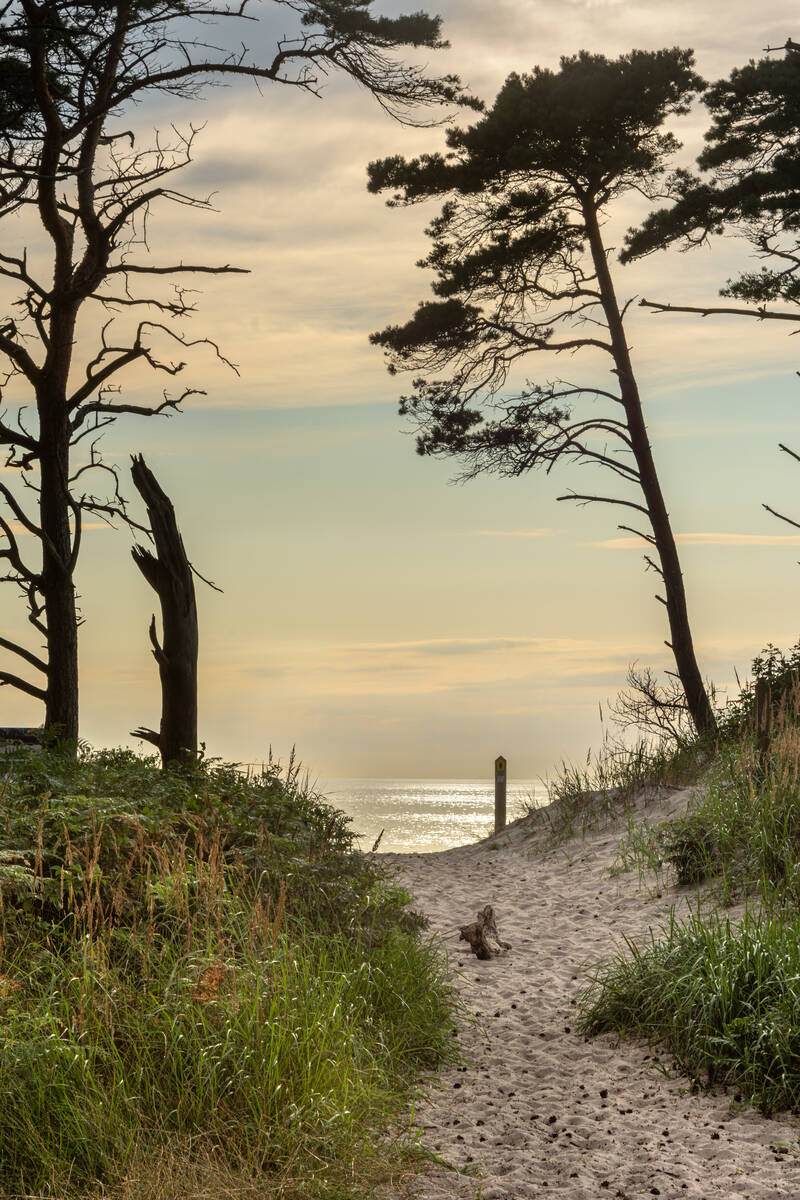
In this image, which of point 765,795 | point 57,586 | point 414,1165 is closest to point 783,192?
point 765,795

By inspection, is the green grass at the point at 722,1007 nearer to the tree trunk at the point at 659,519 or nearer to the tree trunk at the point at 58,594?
the tree trunk at the point at 58,594

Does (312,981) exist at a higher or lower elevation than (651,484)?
lower

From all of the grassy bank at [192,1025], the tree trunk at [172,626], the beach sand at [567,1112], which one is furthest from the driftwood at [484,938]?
the tree trunk at [172,626]

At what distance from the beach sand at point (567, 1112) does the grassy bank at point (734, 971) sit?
0.14m

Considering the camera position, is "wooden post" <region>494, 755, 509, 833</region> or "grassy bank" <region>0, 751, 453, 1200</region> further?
"wooden post" <region>494, 755, 509, 833</region>

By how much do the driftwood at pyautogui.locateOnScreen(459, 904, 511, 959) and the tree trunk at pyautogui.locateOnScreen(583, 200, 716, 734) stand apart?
7.19m

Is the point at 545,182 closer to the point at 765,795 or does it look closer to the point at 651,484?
the point at 651,484

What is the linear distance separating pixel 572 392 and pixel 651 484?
5.74 feet

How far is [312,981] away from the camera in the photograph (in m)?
4.83

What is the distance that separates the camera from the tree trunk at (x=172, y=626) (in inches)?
406

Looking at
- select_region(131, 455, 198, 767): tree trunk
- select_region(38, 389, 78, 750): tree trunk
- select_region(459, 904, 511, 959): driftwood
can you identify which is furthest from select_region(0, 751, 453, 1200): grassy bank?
select_region(38, 389, 78, 750): tree trunk

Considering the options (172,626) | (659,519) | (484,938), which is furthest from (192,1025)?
(659,519)

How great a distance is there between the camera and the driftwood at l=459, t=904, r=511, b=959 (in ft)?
25.1

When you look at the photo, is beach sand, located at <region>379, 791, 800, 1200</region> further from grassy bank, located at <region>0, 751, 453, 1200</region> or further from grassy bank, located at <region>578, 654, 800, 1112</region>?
grassy bank, located at <region>0, 751, 453, 1200</region>
